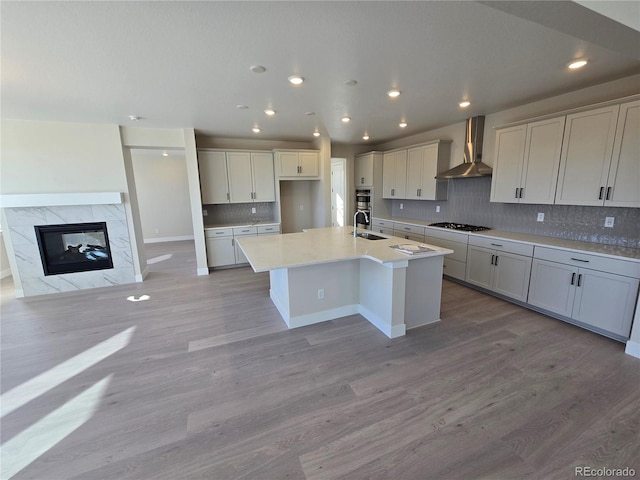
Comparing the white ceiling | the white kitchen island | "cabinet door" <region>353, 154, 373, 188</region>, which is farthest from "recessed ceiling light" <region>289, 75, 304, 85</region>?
"cabinet door" <region>353, 154, 373, 188</region>

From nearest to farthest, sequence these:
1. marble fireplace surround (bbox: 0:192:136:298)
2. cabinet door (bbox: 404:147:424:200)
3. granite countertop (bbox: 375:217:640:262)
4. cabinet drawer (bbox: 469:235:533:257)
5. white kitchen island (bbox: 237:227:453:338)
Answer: granite countertop (bbox: 375:217:640:262), white kitchen island (bbox: 237:227:453:338), cabinet drawer (bbox: 469:235:533:257), marble fireplace surround (bbox: 0:192:136:298), cabinet door (bbox: 404:147:424:200)

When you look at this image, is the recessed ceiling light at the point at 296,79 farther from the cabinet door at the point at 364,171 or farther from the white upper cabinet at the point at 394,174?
the cabinet door at the point at 364,171

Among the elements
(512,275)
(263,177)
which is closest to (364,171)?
(263,177)

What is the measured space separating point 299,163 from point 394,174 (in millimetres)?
2031

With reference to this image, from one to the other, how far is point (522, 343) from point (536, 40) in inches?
103

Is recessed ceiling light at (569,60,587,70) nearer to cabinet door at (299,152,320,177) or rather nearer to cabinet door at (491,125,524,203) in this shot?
cabinet door at (491,125,524,203)

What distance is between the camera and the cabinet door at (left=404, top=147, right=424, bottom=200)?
5.09 m

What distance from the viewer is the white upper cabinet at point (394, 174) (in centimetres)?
550

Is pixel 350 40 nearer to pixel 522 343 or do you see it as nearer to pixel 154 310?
pixel 522 343

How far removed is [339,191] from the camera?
7336 millimetres

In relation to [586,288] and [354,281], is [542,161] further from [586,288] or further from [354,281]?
[354,281]

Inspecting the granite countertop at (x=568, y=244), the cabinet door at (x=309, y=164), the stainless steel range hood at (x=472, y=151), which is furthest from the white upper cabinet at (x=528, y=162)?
the cabinet door at (x=309, y=164)

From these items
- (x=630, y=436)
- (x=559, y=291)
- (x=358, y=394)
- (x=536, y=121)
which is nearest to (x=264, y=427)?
(x=358, y=394)

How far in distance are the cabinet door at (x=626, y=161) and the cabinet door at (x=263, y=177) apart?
4970mm
